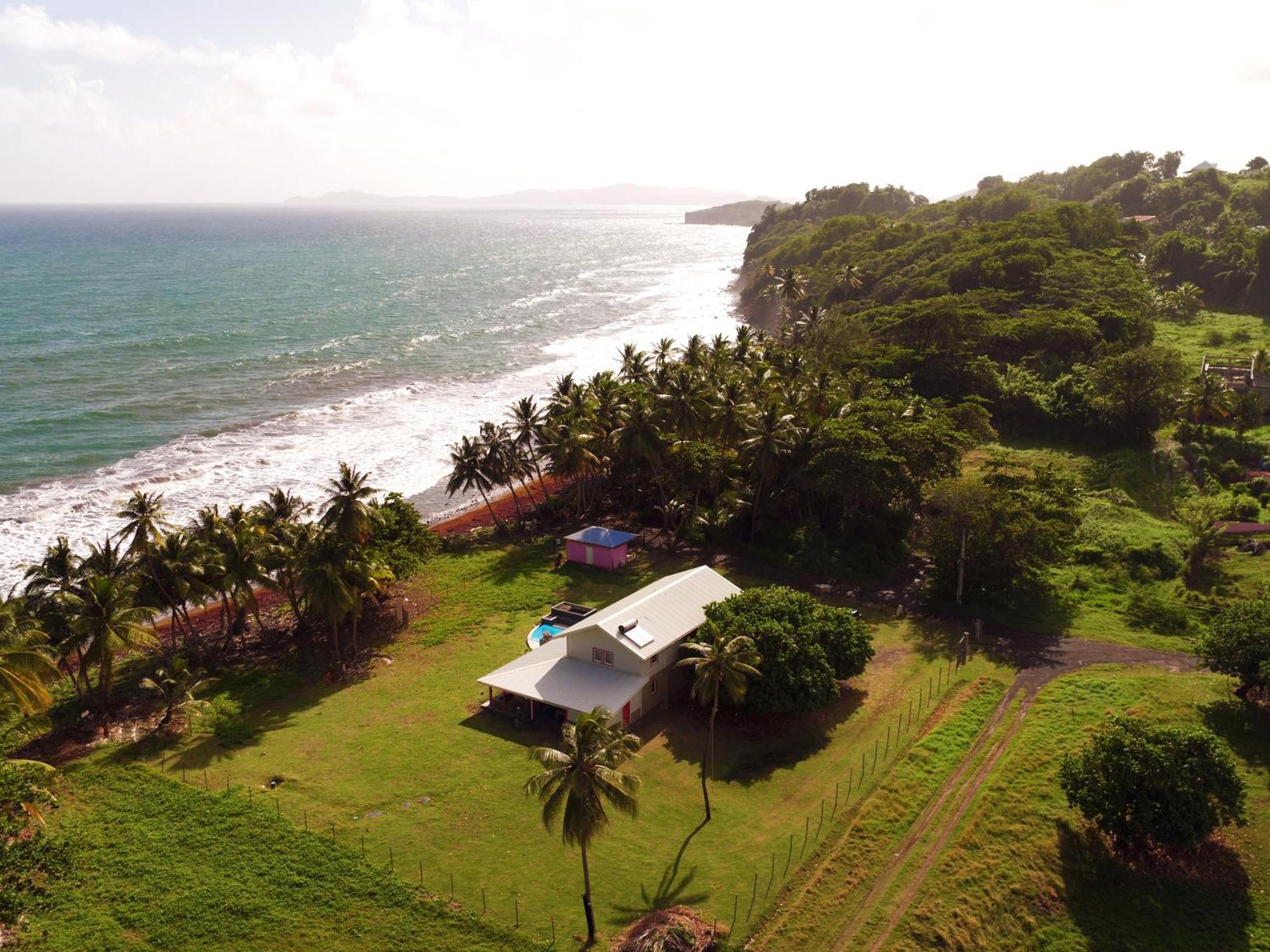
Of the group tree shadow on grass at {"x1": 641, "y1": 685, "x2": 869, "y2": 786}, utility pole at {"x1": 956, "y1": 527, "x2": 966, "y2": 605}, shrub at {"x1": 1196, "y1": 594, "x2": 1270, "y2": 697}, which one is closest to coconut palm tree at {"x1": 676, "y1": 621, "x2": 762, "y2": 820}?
tree shadow on grass at {"x1": 641, "y1": 685, "x2": 869, "y2": 786}

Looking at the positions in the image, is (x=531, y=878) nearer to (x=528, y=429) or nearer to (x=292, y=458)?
(x=528, y=429)

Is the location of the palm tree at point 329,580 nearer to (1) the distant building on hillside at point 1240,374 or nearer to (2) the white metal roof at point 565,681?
(2) the white metal roof at point 565,681

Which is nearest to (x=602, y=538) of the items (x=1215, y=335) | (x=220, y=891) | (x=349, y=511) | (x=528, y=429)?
(x=528, y=429)

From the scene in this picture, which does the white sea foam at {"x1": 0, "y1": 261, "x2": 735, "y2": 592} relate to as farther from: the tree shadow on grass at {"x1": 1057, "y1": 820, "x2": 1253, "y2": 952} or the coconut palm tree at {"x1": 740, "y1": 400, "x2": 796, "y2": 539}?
the tree shadow on grass at {"x1": 1057, "y1": 820, "x2": 1253, "y2": 952}

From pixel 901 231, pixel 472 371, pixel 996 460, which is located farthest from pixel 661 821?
pixel 901 231

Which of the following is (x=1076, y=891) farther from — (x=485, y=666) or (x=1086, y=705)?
(x=485, y=666)

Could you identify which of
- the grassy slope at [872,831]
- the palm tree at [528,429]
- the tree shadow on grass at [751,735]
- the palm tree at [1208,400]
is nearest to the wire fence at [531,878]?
the grassy slope at [872,831]
